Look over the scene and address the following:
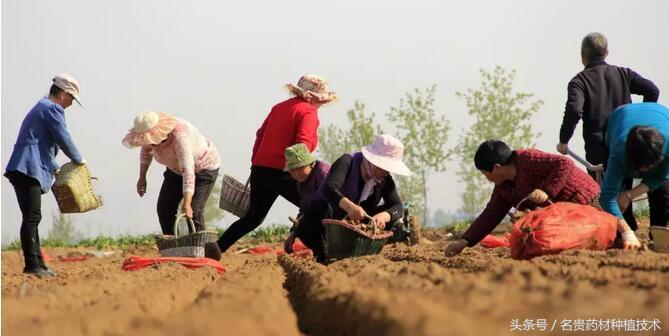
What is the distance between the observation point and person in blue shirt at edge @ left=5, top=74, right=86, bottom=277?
23.6ft

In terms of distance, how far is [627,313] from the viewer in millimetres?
2355

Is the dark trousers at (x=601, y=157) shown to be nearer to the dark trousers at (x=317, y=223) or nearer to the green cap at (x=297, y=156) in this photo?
the dark trousers at (x=317, y=223)

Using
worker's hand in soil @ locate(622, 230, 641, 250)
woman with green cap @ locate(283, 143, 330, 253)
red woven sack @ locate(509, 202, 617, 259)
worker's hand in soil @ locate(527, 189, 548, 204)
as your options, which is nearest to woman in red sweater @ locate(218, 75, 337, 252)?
woman with green cap @ locate(283, 143, 330, 253)

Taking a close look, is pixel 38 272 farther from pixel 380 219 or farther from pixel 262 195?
pixel 380 219

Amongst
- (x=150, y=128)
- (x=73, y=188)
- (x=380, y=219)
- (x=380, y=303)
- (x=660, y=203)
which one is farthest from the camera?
(x=73, y=188)

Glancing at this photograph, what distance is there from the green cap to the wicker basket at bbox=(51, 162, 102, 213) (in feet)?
6.42

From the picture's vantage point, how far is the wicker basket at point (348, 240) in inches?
242

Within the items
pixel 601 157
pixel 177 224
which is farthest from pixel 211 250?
pixel 601 157

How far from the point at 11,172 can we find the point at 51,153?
1.19 ft

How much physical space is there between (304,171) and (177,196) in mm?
1198

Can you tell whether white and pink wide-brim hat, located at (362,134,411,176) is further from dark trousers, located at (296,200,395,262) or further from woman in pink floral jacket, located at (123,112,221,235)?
woman in pink floral jacket, located at (123,112,221,235)

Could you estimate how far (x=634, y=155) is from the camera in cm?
515

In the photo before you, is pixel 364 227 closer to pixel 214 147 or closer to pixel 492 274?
pixel 214 147

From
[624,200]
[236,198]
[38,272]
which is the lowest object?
[38,272]
